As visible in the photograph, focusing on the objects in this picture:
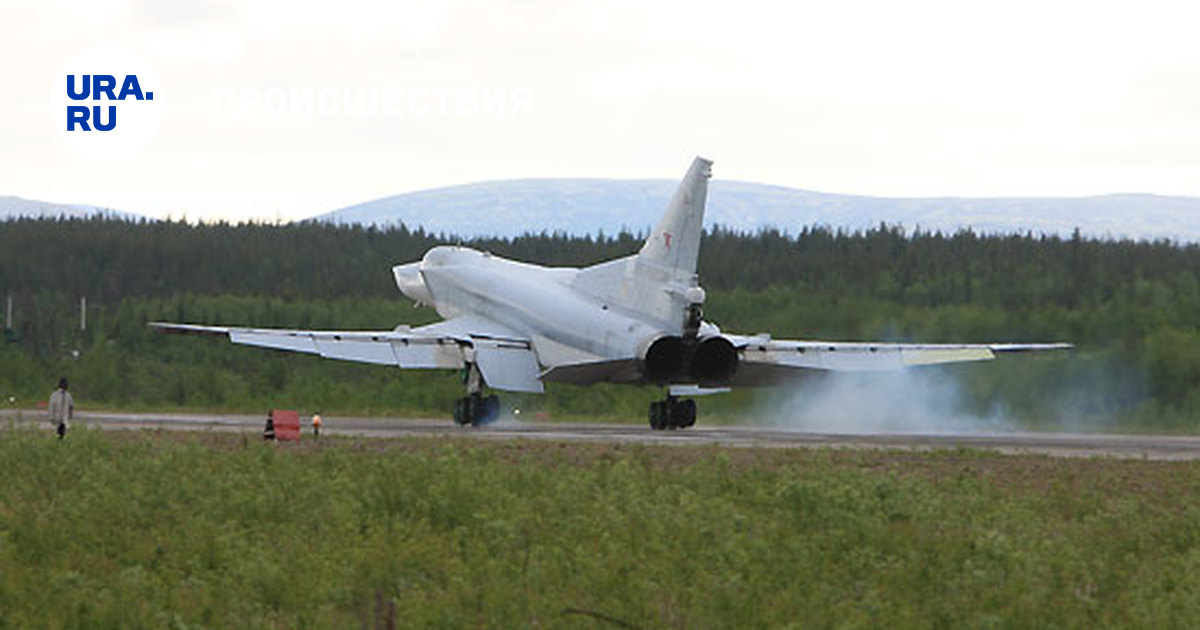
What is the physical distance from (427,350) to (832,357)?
11387 mm

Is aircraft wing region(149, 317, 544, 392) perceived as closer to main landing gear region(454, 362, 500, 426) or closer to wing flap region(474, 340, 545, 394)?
wing flap region(474, 340, 545, 394)

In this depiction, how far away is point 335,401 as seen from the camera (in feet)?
247

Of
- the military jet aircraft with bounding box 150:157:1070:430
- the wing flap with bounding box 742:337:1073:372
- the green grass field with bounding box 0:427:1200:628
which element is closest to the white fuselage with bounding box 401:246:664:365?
the military jet aircraft with bounding box 150:157:1070:430

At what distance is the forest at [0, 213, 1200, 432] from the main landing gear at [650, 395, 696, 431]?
10.8 metres

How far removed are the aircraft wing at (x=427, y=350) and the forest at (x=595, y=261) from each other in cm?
1010

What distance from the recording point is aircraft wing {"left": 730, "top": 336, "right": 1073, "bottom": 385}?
51.0 metres

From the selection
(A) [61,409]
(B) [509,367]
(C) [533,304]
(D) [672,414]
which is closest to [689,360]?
(D) [672,414]

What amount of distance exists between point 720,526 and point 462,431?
26011mm

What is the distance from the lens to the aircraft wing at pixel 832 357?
167 feet

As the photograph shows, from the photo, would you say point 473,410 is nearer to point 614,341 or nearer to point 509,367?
point 509,367

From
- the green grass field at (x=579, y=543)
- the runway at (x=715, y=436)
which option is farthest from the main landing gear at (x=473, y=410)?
the green grass field at (x=579, y=543)

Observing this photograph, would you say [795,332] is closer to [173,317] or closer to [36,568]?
[36,568]

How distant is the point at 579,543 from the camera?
78.1 ft

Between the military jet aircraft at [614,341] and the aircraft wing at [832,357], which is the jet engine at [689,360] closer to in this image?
the military jet aircraft at [614,341]
